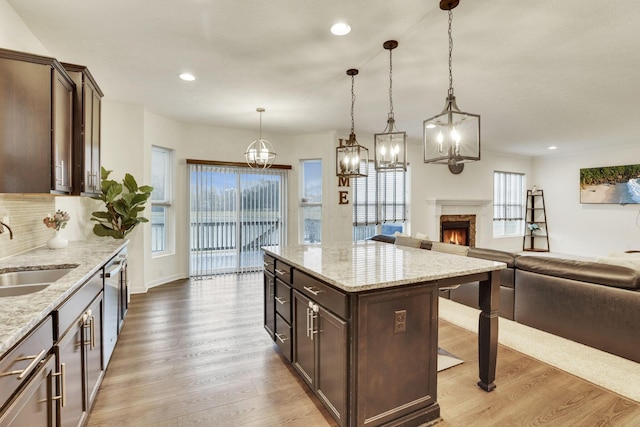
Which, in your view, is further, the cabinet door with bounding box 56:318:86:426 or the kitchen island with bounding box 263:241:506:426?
the kitchen island with bounding box 263:241:506:426

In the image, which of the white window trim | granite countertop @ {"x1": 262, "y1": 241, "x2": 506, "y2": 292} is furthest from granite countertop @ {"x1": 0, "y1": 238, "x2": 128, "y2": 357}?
the white window trim

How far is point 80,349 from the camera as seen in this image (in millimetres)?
1682

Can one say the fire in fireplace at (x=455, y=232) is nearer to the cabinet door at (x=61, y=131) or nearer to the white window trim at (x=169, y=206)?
the white window trim at (x=169, y=206)

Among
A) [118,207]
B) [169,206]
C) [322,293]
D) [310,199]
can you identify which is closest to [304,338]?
[322,293]

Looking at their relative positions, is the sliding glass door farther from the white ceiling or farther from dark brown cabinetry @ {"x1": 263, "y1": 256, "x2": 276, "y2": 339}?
dark brown cabinetry @ {"x1": 263, "y1": 256, "x2": 276, "y2": 339}

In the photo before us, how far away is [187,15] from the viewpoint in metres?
2.44

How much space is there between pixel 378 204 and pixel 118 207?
15.6 ft

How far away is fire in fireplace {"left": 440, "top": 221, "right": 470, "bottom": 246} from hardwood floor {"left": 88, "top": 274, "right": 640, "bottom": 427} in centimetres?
456

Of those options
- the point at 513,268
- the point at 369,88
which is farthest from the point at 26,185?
the point at 513,268

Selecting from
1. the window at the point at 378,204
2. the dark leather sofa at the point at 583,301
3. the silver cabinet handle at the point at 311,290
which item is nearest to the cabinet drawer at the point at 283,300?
the silver cabinet handle at the point at 311,290

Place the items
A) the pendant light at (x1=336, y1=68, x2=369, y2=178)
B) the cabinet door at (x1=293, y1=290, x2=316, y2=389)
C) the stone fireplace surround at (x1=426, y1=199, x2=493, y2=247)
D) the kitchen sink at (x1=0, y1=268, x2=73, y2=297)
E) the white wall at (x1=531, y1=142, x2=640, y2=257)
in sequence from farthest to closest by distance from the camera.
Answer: the stone fireplace surround at (x1=426, y1=199, x2=493, y2=247)
the white wall at (x1=531, y1=142, x2=640, y2=257)
the pendant light at (x1=336, y1=68, x2=369, y2=178)
the cabinet door at (x1=293, y1=290, x2=316, y2=389)
the kitchen sink at (x1=0, y1=268, x2=73, y2=297)

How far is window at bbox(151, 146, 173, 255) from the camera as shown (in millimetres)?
5148

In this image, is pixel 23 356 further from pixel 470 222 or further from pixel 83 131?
pixel 470 222

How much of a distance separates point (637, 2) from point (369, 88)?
2382 mm
